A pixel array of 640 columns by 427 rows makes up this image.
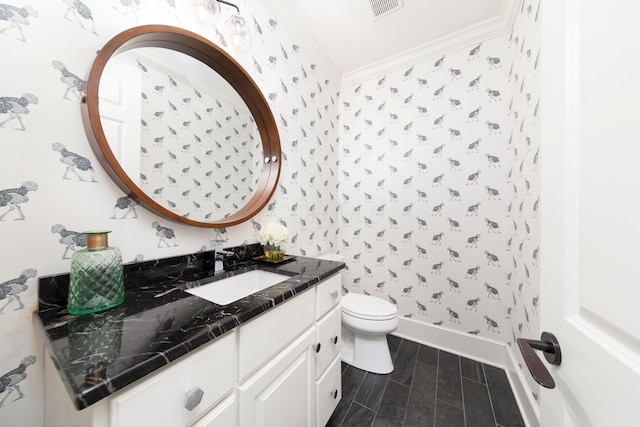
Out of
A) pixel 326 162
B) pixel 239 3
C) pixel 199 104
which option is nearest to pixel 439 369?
pixel 326 162

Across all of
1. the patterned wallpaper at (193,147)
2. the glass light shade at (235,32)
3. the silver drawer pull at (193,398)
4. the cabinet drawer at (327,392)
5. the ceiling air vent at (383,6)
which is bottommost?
the cabinet drawer at (327,392)

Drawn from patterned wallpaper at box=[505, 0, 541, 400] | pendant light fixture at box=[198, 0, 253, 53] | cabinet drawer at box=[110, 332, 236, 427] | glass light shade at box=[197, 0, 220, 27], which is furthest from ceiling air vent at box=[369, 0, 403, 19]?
cabinet drawer at box=[110, 332, 236, 427]

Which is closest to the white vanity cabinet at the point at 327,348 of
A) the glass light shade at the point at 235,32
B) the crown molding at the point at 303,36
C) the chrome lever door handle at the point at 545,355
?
the chrome lever door handle at the point at 545,355

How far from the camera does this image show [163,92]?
95 centimetres

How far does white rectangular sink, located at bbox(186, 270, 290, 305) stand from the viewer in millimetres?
937

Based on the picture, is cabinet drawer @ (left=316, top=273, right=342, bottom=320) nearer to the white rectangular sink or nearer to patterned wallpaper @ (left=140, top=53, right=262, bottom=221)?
the white rectangular sink

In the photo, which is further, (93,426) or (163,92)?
(163,92)

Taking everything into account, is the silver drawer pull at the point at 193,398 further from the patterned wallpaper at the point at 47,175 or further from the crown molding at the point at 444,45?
the crown molding at the point at 444,45

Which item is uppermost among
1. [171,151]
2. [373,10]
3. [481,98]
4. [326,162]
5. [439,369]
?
[373,10]

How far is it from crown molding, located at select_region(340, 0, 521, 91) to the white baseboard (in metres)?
2.29

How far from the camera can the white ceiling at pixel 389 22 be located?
1497 millimetres

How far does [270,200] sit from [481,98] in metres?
1.79

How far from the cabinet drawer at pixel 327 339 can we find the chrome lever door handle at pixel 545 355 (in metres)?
0.73

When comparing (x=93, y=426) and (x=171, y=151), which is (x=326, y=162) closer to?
(x=171, y=151)
